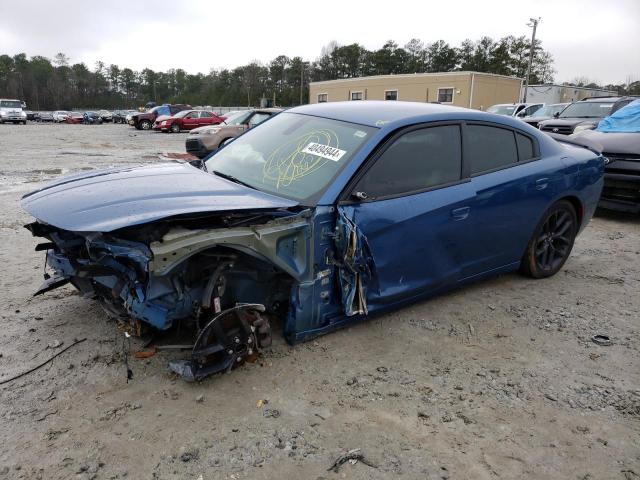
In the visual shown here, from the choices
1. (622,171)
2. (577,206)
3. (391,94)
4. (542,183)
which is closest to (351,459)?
(542,183)

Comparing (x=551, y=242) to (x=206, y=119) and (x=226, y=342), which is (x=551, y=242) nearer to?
(x=226, y=342)

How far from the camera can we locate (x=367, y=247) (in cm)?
301

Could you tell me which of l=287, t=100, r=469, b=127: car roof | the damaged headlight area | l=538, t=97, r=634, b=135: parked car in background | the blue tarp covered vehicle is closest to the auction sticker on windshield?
l=287, t=100, r=469, b=127: car roof

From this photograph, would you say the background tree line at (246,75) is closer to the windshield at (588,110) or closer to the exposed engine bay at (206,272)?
the windshield at (588,110)

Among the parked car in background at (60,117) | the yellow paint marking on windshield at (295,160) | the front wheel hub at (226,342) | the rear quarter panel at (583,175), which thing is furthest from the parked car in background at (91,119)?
the front wheel hub at (226,342)

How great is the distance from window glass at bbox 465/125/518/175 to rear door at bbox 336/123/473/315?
0.13 metres

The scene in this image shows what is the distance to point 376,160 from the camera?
3193 mm

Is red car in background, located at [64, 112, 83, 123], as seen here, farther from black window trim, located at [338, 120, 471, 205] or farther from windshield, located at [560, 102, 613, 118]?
black window trim, located at [338, 120, 471, 205]

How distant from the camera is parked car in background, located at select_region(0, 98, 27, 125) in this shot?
3634 cm

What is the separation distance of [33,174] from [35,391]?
29.8ft

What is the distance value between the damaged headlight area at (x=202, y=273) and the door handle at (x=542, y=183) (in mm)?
2270

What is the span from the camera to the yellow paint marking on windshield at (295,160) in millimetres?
3229

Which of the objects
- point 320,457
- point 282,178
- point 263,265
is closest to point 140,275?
point 263,265

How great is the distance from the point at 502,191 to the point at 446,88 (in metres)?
41.7
